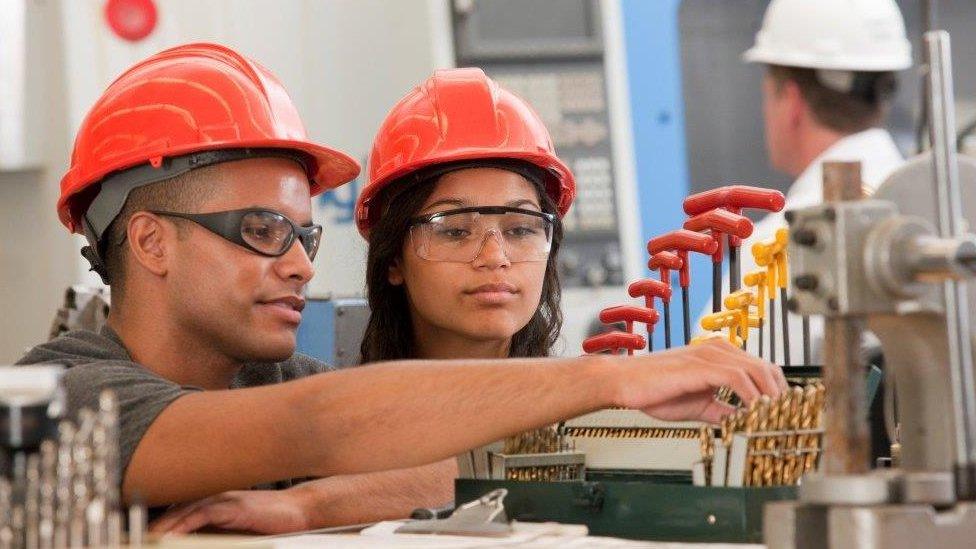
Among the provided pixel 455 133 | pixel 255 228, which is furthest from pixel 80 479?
pixel 455 133

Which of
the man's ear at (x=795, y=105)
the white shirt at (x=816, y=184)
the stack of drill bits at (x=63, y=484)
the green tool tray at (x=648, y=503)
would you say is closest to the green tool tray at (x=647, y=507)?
the green tool tray at (x=648, y=503)

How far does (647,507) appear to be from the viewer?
6.56ft

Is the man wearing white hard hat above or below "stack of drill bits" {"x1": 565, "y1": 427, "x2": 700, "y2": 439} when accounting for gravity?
above

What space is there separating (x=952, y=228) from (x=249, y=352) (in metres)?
1.31

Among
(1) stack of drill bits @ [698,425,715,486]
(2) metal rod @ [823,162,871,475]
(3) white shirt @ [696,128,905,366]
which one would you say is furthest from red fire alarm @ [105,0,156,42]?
(2) metal rod @ [823,162,871,475]

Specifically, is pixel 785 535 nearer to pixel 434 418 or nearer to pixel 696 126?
pixel 434 418

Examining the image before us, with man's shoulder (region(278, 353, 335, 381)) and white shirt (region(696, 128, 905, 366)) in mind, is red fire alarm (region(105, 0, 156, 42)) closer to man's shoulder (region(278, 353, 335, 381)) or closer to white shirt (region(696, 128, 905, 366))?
man's shoulder (region(278, 353, 335, 381))

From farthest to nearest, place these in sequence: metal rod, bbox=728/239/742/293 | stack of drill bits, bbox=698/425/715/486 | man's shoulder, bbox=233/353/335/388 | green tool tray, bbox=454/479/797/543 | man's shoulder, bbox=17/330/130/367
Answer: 1. man's shoulder, bbox=233/353/335/388
2. metal rod, bbox=728/239/742/293
3. man's shoulder, bbox=17/330/130/367
4. stack of drill bits, bbox=698/425/715/486
5. green tool tray, bbox=454/479/797/543

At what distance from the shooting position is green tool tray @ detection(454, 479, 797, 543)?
1.92 meters

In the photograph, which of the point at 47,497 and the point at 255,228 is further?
the point at 255,228

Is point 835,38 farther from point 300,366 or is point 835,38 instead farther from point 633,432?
point 633,432

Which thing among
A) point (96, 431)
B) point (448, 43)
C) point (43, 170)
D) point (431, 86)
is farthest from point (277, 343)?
point (448, 43)

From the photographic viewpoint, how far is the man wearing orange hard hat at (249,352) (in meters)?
2.03

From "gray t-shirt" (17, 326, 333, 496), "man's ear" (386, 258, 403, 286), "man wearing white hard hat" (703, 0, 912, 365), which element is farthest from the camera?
"man wearing white hard hat" (703, 0, 912, 365)
